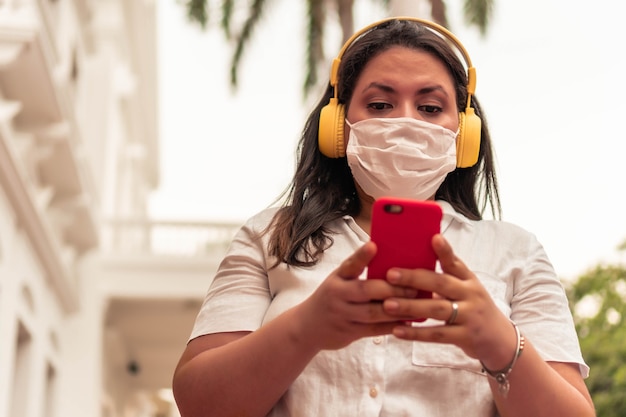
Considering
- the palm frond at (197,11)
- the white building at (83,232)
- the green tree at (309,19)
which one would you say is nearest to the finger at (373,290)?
the white building at (83,232)

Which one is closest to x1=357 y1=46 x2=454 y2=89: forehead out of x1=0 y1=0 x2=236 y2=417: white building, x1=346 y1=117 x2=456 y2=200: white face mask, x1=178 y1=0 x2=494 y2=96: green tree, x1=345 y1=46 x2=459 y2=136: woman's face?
x1=345 y1=46 x2=459 y2=136: woman's face

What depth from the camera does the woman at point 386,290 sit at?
5.75ft

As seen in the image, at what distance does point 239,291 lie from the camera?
2223 mm

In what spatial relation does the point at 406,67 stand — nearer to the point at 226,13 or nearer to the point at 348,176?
the point at 348,176

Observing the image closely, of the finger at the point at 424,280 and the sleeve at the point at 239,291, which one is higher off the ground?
the finger at the point at 424,280

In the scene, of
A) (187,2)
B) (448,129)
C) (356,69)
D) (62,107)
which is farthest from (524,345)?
(187,2)

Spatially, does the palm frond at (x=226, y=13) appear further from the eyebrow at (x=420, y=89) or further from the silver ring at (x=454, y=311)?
the silver ring at (x=454, y=311)

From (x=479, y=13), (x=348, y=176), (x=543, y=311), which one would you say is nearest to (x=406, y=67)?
(x=348, y=176)

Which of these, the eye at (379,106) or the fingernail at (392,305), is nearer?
the fingernail at (392,305)

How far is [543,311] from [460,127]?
47 cm

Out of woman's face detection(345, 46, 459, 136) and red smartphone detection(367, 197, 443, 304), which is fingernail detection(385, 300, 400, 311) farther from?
woman's face detection(345, 46, 459, 136)

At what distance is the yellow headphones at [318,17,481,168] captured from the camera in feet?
7.83

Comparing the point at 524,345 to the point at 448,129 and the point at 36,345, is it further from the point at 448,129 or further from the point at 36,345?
the point at 36,345

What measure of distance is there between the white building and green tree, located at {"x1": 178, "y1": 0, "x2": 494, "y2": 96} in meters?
1.55
